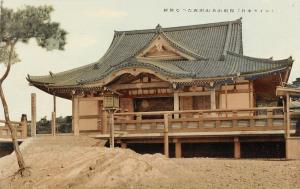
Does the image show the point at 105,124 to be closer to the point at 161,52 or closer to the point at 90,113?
the point at 90,113

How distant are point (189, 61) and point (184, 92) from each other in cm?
248

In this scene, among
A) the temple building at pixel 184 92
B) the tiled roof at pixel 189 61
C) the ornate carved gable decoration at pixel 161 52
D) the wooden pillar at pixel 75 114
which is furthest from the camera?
the ornate carved gable decoration at pixel 161 52

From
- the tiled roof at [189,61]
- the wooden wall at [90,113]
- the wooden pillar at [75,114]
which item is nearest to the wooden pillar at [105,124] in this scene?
the wooden pillar at [75,114]

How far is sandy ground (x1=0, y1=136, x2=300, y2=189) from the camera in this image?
44.2ft

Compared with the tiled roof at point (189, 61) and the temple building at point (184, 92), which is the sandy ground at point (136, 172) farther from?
the tiled roof at point (189, 61)

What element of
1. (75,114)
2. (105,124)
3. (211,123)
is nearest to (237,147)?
(211,123)

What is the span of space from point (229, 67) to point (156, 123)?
5.87 metres

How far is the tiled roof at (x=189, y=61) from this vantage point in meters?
23.0

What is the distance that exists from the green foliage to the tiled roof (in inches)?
268

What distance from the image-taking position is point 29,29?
52.5 ft

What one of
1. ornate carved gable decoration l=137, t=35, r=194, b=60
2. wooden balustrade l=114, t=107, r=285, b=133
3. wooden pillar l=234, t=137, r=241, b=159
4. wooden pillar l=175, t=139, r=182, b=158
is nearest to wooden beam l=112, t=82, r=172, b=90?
ornate carved gable decoration l=137, t=35, r=194, b=60

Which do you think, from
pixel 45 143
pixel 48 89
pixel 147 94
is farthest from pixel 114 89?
pixel 45 143

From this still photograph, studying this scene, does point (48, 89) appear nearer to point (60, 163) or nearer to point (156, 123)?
point (156, 123)

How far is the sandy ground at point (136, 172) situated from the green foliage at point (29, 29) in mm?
3616
